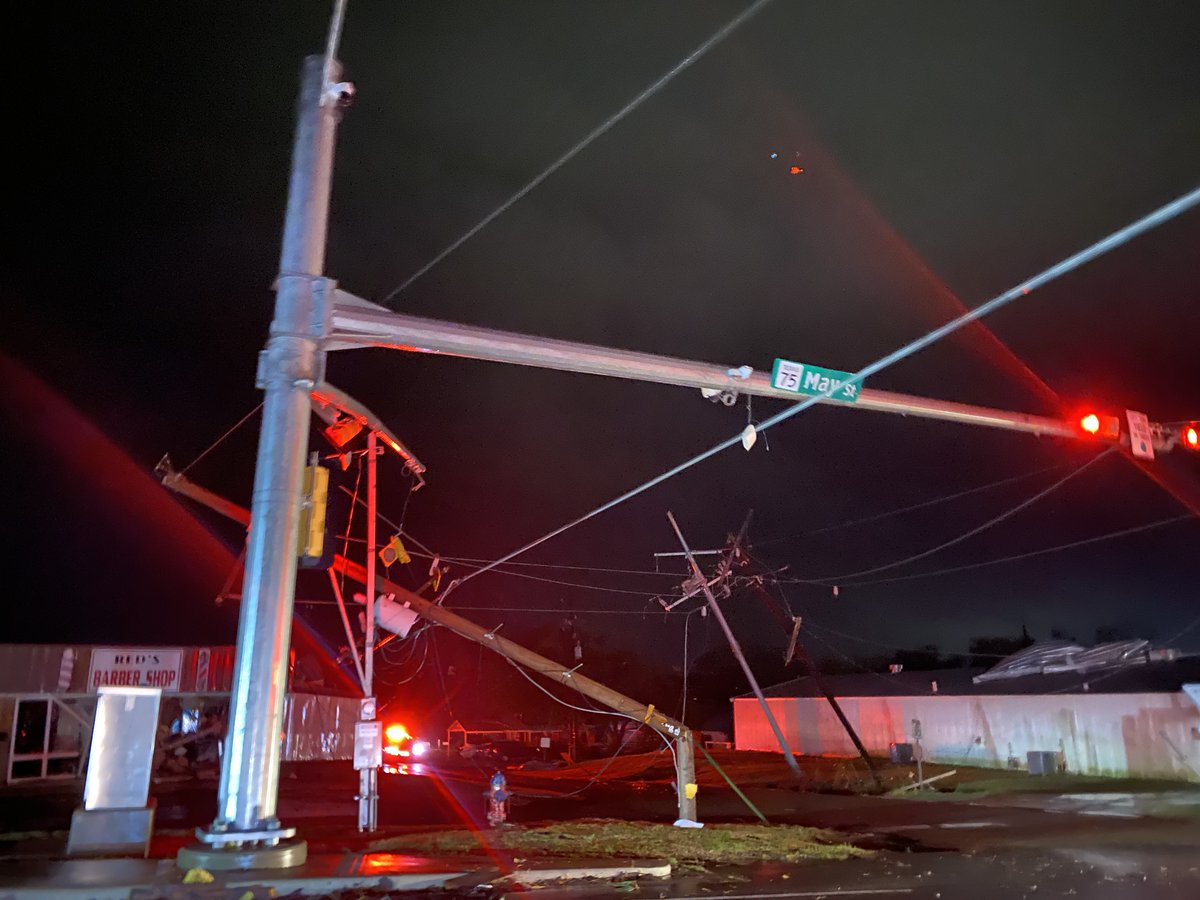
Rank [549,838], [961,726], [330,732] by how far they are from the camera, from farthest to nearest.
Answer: [961,726] < [330,732] < [549,838]

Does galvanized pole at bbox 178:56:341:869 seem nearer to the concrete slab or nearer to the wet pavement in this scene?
the concrete slab

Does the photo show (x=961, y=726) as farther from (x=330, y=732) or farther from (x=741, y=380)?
(x=741, y=380)

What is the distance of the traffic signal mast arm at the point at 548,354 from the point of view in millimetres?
7914

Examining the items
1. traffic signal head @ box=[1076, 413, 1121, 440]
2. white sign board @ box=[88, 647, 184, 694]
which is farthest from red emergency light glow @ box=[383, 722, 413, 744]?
traffic signal head @ box=[1076, 413, 1121, 440]

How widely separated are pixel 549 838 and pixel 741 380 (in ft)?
24.4

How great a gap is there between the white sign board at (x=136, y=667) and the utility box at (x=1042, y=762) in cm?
2585

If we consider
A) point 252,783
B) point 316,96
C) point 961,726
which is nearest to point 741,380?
point 316,96

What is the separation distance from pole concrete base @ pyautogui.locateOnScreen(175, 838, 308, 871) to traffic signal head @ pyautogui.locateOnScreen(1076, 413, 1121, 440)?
9.46 meters

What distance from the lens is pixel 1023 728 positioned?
29.7 meters

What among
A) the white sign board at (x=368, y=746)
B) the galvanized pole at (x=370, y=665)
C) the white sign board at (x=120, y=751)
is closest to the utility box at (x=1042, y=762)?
the galvanized pole at (x=370, y=665)

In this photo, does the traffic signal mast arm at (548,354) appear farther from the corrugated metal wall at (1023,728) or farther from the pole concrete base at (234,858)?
the corrugated metal wall at (1023,728)

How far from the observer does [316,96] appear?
8.09 meters

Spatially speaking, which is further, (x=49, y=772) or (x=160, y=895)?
(x=49, y=772)

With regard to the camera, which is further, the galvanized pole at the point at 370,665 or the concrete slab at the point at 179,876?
the galvanized pole at the point at 370,665
